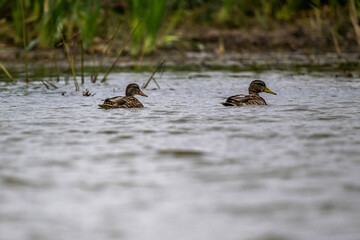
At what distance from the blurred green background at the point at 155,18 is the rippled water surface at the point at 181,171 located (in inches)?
189

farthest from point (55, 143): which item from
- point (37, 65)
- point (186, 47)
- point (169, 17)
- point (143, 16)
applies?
point (169, 17)

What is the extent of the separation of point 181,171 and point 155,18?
913 centimetres

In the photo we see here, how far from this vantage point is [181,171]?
5.63 m

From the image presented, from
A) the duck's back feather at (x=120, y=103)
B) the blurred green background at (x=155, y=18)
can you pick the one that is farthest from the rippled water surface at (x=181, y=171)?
the blurred green background at (x=155, y=18)

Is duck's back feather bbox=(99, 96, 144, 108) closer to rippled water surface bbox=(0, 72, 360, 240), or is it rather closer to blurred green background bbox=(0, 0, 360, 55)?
rippled water surface bbox=(0, 72, 360, 240)

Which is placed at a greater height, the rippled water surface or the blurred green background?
the blurred green background

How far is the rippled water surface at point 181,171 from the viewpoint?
4.31m

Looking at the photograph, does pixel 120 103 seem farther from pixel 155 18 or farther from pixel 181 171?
pixel 155 18

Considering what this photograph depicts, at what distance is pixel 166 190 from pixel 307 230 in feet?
3.99

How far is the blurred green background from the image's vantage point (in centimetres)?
1486

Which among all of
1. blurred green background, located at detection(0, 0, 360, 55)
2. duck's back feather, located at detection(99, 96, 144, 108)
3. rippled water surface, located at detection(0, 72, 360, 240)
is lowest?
rippled water surface, located at detection(0, 72, 360, 240)

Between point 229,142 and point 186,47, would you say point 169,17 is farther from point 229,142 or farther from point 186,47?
point 229,142

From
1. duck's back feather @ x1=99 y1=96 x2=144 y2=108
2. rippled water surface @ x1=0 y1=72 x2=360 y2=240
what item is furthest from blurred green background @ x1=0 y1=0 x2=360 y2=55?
rippled water surface @ x1=0 y1=72 x2=360 y2=240

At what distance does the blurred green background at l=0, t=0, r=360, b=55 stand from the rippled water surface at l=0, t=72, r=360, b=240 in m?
4.79
